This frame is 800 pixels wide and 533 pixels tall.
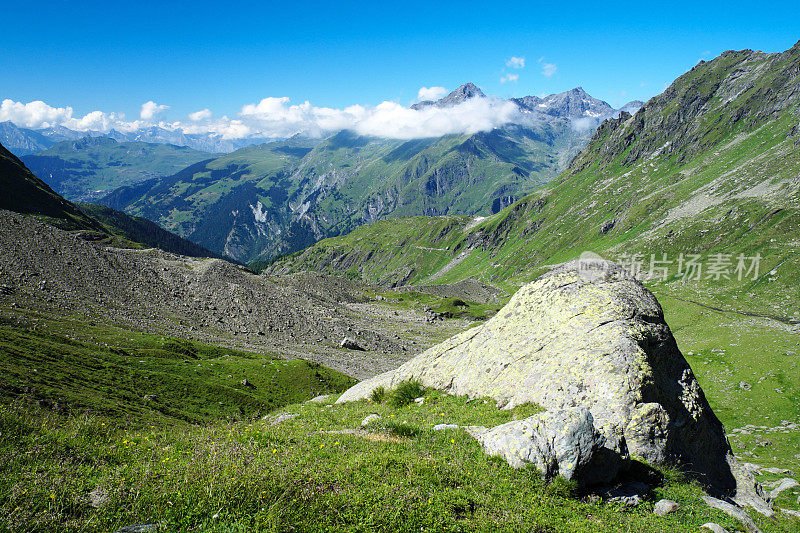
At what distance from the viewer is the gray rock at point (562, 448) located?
1104 centimetres

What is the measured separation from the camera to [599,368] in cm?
1656

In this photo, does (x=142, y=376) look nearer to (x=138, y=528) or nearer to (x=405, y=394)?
(x=405, y=394)

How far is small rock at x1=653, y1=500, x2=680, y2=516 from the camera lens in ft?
36.7

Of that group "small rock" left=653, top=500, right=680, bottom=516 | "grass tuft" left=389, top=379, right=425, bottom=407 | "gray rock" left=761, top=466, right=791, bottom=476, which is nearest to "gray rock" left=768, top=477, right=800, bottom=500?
"gray rock" left=761, top=466, right=791, bottom=476

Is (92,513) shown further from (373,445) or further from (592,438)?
(592,438)

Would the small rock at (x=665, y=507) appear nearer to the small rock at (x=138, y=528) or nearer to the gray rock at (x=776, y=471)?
the small rock at (x=138, y=528)

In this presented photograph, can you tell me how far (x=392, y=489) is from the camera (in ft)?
30.7

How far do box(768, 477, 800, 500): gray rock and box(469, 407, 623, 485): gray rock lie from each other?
2981 centimetres

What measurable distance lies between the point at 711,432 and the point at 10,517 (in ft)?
77.7

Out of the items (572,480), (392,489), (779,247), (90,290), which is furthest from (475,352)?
(779,247)

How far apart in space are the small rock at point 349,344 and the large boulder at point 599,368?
246 ft

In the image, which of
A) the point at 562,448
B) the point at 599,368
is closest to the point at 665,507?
the point at 562,448

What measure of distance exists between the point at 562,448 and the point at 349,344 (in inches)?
3616

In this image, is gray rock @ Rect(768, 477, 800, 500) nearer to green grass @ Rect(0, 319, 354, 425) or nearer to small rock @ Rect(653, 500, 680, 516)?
small rock @ Rect(653, 500, 680, 516)
